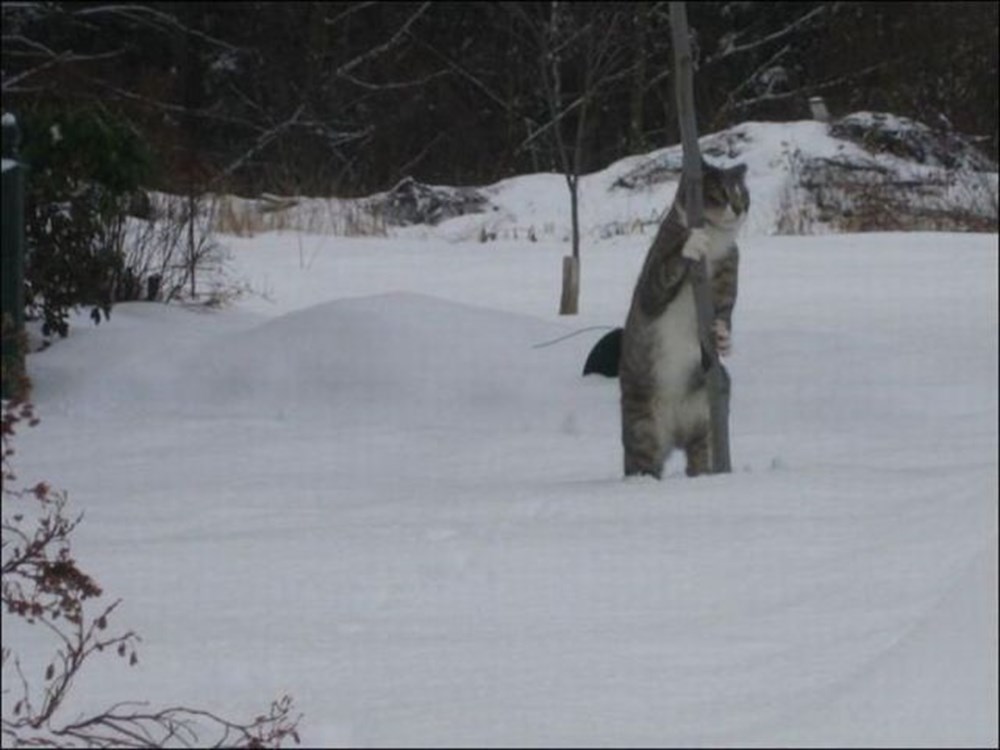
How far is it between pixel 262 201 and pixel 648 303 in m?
11.4

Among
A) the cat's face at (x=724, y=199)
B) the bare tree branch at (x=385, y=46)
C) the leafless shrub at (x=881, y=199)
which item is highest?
the bare tree branch at (x=385, y=46)

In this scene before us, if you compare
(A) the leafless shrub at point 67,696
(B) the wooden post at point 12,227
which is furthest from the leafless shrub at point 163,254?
(A) the leafless shrub at point 67,696

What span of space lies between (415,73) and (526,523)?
65.3 feet

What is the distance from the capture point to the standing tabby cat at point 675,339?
5949mm

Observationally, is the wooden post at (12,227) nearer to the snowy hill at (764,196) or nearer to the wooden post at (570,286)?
the wooden post at (570,286)

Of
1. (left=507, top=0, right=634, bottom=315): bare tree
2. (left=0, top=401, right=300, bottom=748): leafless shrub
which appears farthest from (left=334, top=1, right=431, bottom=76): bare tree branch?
(left=0, top=401, right=300, bottom=748): leafless shrub

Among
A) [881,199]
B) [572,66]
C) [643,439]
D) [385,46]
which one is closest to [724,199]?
[643,439]

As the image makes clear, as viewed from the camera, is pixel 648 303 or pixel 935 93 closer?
pixel 648 303

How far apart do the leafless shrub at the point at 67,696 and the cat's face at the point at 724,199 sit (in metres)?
2.55

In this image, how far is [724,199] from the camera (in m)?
6.13

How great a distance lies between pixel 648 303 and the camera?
5.99 meters

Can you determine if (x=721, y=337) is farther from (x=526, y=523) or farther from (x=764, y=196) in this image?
(x=764, y=196)

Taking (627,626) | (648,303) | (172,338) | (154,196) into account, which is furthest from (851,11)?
(627,626)

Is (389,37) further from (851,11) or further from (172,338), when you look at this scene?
(172,338)
